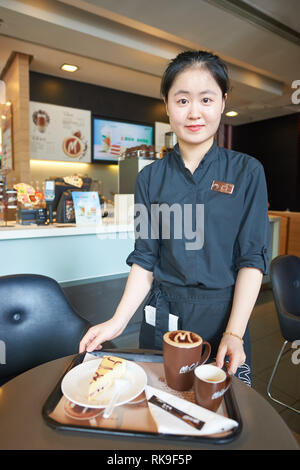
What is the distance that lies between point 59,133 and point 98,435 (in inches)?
177

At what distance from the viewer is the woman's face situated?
866mm

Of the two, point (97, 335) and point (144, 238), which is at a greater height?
point (144, 238)

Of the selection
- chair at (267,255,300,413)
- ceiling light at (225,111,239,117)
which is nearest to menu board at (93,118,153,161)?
ceiling light at (225,111,239,117)

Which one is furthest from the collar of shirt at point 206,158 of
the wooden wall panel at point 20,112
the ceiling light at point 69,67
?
the ceiling light at point 69,67

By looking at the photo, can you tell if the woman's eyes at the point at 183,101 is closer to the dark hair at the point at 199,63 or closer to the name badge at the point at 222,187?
the dark hair at the point at 199,63

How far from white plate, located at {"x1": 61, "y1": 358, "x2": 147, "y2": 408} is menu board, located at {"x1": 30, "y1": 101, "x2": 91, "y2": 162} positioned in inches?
163

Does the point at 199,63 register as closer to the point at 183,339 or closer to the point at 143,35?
the point at 183,339

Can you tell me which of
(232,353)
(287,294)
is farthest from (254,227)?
(287,294)

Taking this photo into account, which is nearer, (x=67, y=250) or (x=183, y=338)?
(x=183, y=338)

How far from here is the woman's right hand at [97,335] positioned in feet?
2.90

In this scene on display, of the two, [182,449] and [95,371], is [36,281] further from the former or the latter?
[182,449]

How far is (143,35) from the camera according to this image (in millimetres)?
3543

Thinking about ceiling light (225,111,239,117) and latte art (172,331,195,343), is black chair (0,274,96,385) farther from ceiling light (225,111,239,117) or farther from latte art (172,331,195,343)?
ceiling light (225,111,239,117)

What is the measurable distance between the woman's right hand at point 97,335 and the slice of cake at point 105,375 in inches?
6.6
